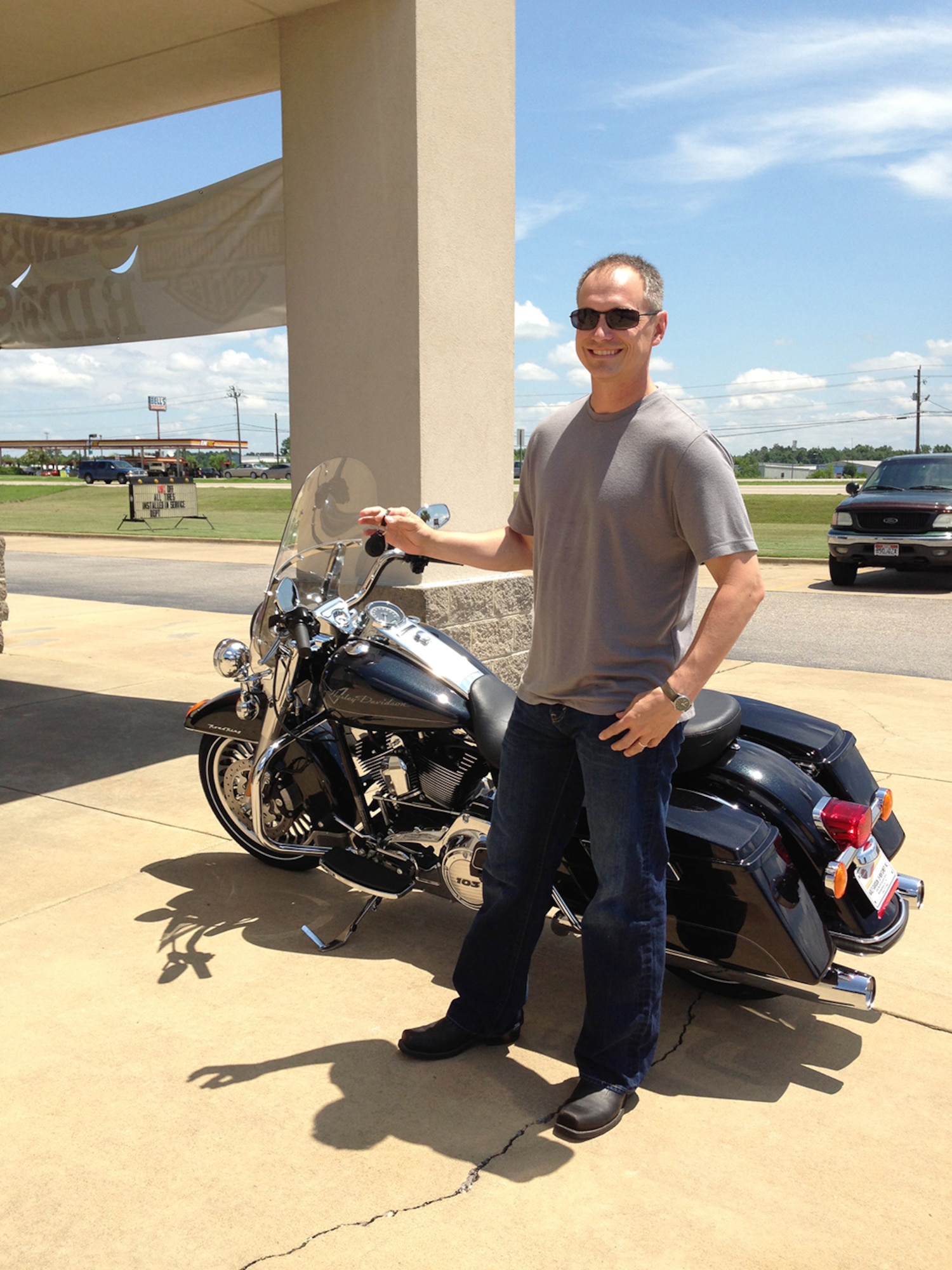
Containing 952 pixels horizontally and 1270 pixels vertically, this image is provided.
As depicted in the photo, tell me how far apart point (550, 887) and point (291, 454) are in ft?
13.4

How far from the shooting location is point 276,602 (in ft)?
11.7

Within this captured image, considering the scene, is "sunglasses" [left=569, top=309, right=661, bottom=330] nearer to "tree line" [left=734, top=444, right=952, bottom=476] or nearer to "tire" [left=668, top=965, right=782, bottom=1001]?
"tire" [left=668, top=965, right=782, bottom=1001]

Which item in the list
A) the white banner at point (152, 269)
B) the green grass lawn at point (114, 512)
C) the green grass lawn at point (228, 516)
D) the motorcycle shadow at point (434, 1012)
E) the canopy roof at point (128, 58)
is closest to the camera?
the motorcycle shadow at point (434, 1012)

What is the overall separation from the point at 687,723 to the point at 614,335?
1027mm

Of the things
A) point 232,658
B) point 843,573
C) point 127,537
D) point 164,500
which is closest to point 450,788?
point 232,658

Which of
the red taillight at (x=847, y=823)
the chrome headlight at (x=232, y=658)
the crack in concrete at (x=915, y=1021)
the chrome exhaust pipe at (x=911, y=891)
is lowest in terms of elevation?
the crack in concrete at (x=915, y=1021)

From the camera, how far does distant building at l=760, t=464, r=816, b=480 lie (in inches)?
3802

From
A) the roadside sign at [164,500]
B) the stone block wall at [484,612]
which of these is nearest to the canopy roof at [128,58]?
the stone block wall at [484,612]

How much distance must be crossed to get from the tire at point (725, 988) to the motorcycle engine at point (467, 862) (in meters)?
0.61

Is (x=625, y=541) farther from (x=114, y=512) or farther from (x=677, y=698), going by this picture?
(x=114, y=512)

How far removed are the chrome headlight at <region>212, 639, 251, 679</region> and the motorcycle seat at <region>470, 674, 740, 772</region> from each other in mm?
949

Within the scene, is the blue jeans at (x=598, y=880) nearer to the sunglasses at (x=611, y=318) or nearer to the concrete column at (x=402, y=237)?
the sunglasses at (x=611, y=318)

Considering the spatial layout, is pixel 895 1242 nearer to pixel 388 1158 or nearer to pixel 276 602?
pixel 388 1158

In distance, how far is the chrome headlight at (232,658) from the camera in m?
3.81
